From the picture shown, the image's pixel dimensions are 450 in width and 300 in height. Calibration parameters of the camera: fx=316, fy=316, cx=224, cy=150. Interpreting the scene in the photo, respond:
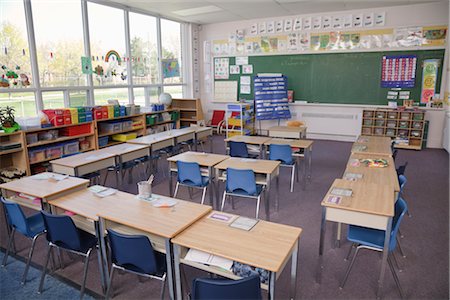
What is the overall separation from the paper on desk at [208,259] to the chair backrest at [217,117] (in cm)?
819

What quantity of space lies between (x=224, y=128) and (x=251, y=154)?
436 centimetres

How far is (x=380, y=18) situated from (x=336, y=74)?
168cm

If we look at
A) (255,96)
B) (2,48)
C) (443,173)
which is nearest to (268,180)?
(443,173)

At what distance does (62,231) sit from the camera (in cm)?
260

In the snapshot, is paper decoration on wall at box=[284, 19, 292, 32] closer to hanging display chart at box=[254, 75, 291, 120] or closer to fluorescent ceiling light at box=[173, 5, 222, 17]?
hanging display chart at box=[254, 75, 291, 120]

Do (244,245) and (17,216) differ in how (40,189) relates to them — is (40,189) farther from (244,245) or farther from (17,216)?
(244,245)

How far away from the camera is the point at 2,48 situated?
215 inches

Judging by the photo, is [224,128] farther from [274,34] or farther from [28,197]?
[28,197]

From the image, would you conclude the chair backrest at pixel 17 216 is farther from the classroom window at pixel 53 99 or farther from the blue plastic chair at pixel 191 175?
the classroom window at pixel 53 99

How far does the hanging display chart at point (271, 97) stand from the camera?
9.19 m

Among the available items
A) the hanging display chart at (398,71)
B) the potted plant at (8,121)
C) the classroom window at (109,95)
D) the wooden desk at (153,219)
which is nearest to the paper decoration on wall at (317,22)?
the hanging display chart at (398,71)

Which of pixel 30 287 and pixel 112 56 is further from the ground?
pixel 112 56

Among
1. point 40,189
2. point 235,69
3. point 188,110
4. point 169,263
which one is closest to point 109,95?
point 188,110

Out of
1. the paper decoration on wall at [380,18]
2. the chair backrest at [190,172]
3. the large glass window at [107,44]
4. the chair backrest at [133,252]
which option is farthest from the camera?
the paper decoration on wall at [380,18]
